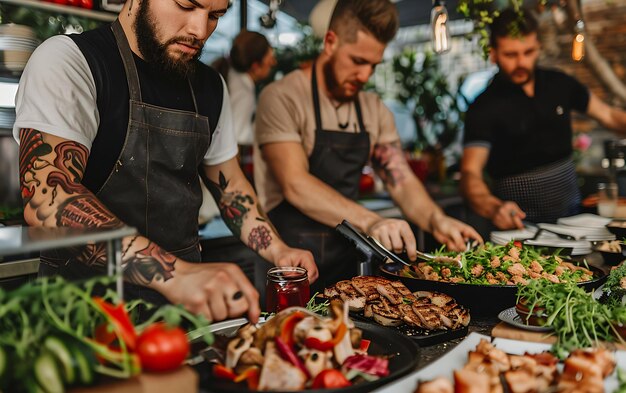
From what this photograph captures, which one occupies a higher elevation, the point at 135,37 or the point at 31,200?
the point at 135,37

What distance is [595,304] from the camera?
154 cm

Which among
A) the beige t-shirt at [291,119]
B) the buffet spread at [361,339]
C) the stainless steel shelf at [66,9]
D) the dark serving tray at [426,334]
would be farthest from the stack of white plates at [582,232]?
the stainless steel shelf at [66,9]

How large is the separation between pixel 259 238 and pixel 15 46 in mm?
1852

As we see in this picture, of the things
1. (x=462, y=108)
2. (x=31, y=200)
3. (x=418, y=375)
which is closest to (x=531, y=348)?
(x=418, y=375)

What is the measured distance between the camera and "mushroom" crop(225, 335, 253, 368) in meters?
1.27

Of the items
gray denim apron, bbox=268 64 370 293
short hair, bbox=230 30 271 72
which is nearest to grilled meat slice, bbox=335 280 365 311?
gray denim apron, bbox=268 64 370 293

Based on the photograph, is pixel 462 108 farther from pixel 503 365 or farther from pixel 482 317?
pixel 503 365

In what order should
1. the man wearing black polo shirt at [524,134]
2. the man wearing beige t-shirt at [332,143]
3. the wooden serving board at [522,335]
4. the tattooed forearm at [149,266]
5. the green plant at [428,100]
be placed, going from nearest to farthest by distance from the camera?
the tattooed forearm at [149,266] → the wooden serving board at [522,335] → the man wearing beige t-shirt at [332,143] → the man wearing black polo shirt at [524,134] → the green plant at [428,100]

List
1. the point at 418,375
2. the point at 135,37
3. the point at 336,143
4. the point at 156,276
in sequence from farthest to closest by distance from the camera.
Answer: the point at 336,143 < the point at 135,37 < the point at 156,276 < the point at 418,375

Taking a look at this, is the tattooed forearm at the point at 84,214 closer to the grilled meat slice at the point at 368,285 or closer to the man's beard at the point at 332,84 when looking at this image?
the grilled meat slice at the point at 368,285

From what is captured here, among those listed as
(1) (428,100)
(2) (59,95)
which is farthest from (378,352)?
(1) (428,100)

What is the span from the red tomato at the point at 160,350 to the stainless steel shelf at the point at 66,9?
282cm

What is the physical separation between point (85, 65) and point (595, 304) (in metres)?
1.62

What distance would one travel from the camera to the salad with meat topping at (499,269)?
194 cm
